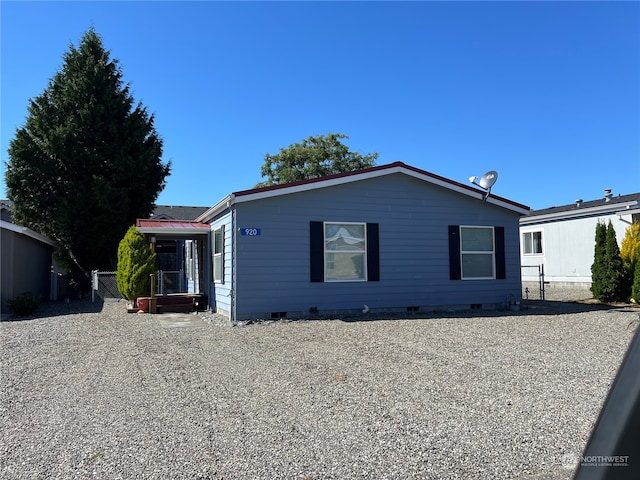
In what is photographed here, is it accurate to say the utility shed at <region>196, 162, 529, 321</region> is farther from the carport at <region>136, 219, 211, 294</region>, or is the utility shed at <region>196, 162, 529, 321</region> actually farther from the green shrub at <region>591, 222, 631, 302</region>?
the green shrub at <region>591, 222, 631, 302</region>

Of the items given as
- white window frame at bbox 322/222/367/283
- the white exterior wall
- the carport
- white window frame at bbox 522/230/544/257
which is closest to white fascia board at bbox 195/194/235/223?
the carport

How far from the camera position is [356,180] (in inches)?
449

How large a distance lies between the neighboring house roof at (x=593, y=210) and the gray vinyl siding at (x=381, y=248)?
19.6 ft

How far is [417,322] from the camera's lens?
33.1 feet

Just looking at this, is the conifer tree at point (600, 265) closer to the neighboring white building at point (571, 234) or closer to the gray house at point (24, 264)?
the neighboring white building at point (571, 234)

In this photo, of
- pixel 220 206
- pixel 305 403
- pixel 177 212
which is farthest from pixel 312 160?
pixel 305 403

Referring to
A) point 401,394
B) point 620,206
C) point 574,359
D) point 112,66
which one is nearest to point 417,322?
point 574,359

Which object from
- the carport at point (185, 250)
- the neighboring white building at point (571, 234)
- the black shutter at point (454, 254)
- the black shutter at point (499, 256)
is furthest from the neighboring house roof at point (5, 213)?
the neighboring white building at point (571, 234)

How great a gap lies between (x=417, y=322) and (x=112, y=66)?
1920 cm

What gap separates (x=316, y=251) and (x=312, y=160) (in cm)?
2355

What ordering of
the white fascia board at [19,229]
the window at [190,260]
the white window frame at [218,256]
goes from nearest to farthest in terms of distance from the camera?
1. the white window frame at [218,256]
2. the white fascia board at [19,229]
3. the window at [190,260]

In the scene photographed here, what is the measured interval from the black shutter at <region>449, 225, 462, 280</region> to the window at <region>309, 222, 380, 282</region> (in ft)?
6.64

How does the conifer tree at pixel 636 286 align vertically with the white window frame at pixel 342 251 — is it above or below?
below

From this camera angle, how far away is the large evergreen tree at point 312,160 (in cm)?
3359
